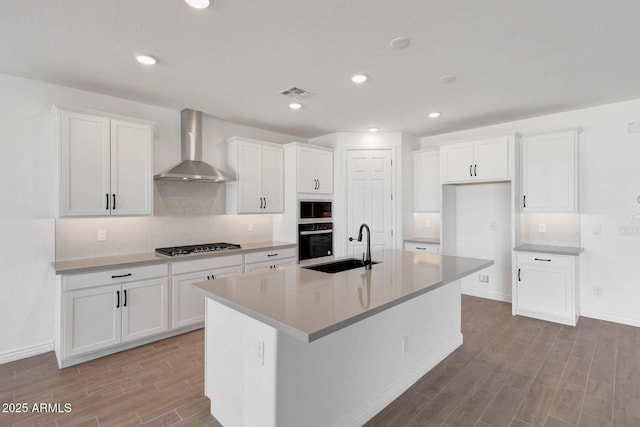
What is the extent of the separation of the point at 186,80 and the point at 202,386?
2.68 metres

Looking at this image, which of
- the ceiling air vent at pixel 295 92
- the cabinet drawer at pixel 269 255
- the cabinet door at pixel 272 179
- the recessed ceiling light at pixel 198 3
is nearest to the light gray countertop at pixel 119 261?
the cabinet drawer at pixel 269 255

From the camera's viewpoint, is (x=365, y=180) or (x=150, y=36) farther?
(x=365, y=180)

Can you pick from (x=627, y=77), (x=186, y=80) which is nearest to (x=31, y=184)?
(x=186, y=80)

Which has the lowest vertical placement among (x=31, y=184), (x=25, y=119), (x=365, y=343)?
(x=365, y=343)

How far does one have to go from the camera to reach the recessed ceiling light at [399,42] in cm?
229

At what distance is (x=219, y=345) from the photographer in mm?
2037

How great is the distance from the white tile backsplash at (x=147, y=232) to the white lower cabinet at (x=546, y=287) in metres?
3.52

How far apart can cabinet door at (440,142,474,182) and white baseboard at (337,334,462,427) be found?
8.09 ft

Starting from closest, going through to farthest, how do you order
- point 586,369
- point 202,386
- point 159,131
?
1. point 202,386
2. point 586,369
3. point 159,131

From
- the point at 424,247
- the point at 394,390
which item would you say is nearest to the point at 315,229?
the point at 424,247

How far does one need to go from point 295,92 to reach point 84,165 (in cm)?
215

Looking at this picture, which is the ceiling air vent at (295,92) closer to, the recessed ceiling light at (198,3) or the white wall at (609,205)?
the recessed ceiling light at (198,3)

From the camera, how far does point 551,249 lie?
3953 millimetres

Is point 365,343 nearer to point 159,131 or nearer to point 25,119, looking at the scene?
point 159,131
